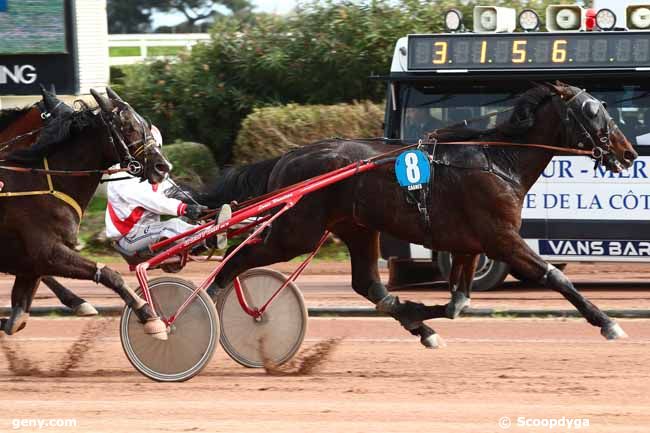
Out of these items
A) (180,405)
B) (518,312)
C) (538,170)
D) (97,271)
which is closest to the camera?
(180,405)

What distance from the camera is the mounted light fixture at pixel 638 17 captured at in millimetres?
11266

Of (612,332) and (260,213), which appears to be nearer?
(612,332)

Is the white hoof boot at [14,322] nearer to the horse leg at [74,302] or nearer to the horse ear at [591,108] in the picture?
the horse leg at [74,302]

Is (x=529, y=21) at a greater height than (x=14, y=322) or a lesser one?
greater

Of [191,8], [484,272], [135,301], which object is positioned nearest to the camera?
[135,301]

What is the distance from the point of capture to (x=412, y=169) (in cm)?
750

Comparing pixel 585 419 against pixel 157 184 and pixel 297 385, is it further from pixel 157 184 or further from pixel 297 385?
pixel 157 184

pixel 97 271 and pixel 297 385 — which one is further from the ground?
pixel 97 271

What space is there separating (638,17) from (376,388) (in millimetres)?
5775

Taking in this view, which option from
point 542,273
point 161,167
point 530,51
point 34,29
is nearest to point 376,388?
point 542,273

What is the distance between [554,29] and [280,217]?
15.4 ft

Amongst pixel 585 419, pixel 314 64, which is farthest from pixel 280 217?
pixel 314 64

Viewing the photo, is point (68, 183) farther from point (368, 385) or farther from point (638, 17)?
point (638, 17)

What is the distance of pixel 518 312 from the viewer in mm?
9719
